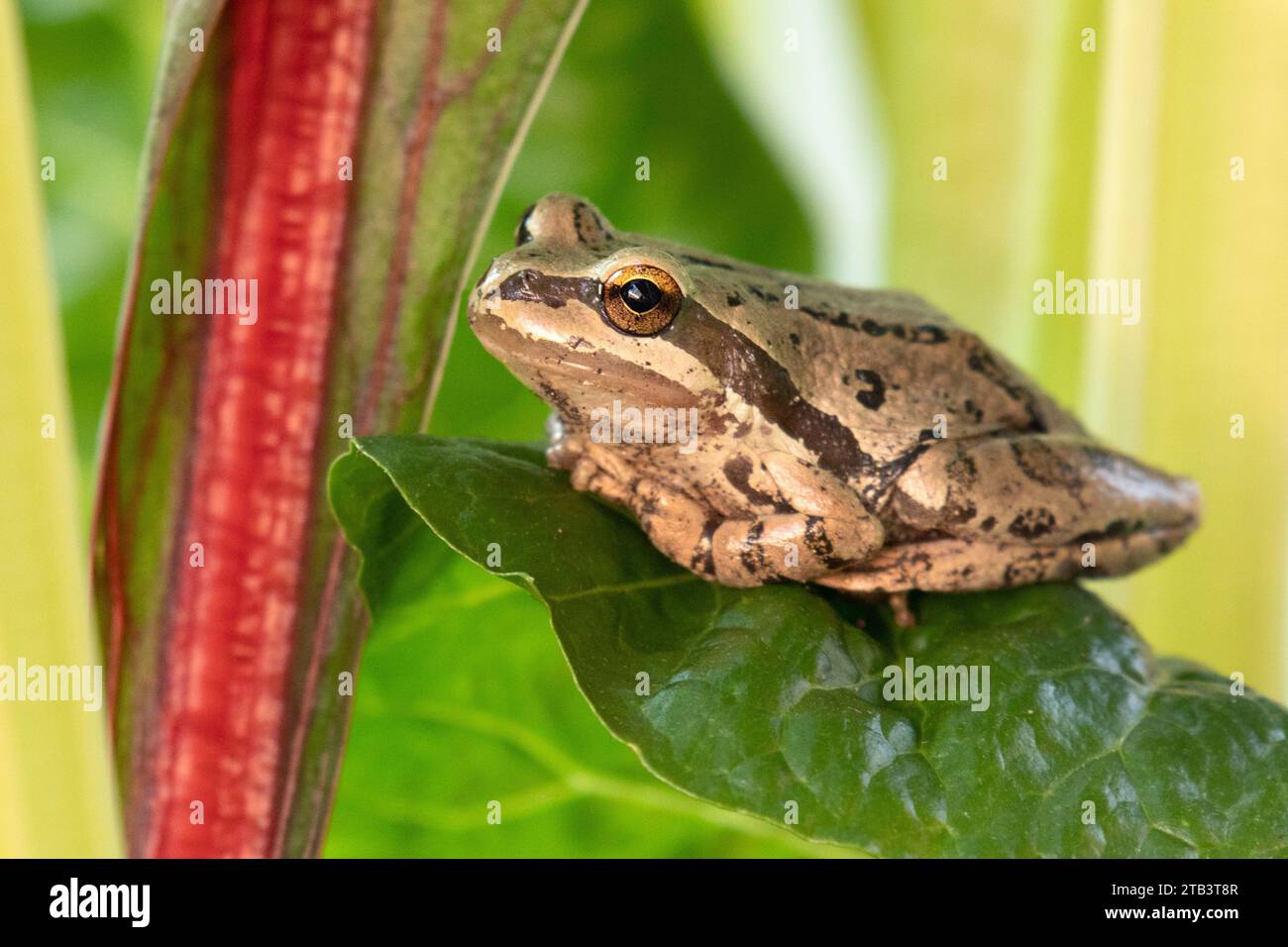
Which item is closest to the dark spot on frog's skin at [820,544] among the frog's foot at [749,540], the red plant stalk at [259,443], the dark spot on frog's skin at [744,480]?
the frog's foot at [749,540]

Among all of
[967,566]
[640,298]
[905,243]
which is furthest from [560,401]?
[905,243]

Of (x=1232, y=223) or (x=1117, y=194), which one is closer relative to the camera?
(x=1232, y=223)

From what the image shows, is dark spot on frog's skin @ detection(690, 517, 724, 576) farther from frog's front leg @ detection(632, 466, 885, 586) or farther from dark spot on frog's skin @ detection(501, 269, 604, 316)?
dark spot on frog's skin @ detection(501, 269, 604, 316)

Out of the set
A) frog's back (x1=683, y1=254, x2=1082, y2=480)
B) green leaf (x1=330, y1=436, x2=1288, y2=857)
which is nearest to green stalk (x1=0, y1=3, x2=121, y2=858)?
green leaf (x1=330, y1=436, x2=1288, y2=857)

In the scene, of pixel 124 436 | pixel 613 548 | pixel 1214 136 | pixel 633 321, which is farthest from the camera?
pixel 1214 136

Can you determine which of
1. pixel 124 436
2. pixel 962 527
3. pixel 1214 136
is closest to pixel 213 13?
pixel 124 436

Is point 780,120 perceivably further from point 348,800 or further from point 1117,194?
point 348,800

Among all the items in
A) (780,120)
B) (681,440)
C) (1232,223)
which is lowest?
(681,440)
